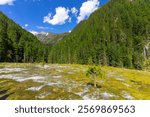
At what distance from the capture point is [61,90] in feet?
276

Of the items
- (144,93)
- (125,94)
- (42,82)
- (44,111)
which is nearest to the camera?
(44,111)

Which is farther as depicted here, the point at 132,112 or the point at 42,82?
the point at 42,82

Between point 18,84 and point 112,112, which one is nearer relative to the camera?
point 112,112

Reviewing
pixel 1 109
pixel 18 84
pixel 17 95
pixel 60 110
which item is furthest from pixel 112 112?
pixel 18 84

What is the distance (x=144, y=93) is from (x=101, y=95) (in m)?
19.2

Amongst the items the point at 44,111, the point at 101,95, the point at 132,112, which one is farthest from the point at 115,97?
the point at 44,111

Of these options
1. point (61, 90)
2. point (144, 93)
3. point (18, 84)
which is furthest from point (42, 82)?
point (144, 93)

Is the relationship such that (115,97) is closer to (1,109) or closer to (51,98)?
(51,98)

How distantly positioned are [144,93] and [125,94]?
9284 mm

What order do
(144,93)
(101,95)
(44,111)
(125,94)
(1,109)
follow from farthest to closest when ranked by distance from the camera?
(144,93) → (125,94) → (101,95) → (1,109) → (44,111)

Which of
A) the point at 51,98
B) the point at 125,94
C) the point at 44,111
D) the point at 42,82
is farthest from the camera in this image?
the point at 42,82

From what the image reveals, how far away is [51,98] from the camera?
74.0 meters

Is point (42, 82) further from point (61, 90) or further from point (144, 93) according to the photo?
point (144, 93)

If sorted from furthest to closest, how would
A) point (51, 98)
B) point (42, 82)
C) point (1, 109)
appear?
point (42, 82), point (51, 98), point (1, 109)
